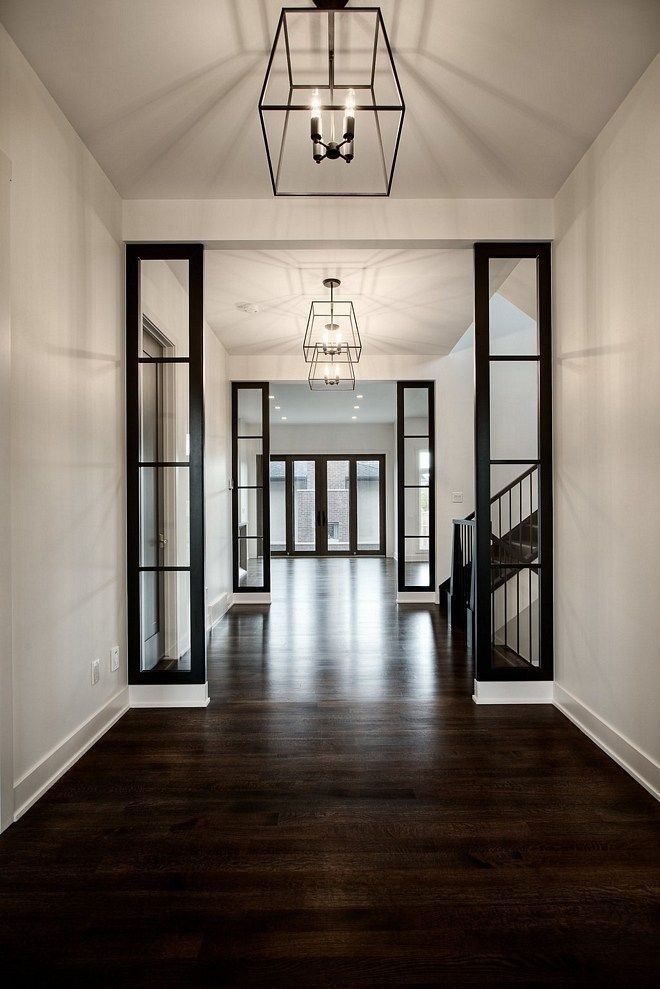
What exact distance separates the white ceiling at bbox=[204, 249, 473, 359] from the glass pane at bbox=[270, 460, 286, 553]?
6.83m

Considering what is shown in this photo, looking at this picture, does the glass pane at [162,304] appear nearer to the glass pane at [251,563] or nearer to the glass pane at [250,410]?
the glass pane at [250,410]

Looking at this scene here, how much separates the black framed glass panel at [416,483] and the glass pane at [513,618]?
1504 mm

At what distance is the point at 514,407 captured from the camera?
4680mm

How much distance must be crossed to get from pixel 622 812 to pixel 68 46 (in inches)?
148

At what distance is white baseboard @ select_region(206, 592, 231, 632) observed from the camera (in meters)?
5.88

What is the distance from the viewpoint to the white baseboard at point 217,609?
5.88 metres

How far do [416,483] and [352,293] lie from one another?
3115 mm

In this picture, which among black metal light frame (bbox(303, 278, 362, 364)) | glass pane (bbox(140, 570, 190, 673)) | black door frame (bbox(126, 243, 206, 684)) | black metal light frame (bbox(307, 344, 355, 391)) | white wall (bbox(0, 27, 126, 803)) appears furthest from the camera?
black metal light frame (bbox(307, 344, 355, 391))

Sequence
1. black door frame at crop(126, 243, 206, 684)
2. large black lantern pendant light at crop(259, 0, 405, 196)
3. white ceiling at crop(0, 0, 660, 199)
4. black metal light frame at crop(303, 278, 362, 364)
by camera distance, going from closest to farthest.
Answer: large black lantern pendant light at crop(259, 0, 405, 196)
white ceiling at crop(0, 0, 660, 199)
black door frame at crop(126, 243, 206, 684)
black metal light frame at crop(303, 278, 362, 364)

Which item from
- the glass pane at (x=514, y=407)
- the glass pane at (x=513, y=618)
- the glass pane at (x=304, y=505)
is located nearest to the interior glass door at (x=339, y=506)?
the glass pane at (x=304, y=505)

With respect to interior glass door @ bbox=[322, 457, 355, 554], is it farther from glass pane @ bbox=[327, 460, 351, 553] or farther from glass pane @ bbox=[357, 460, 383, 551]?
glass pane @ bbox=[357, 460, 383, 551]

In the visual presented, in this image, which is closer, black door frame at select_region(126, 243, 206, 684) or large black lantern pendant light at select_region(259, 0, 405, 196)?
large black lantern pendant light at select_region(259, 0, 405, 196)

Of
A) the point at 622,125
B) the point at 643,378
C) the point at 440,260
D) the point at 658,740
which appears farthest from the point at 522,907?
the point at 440,260

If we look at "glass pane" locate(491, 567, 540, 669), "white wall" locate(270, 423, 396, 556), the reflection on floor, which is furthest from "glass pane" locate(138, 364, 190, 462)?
"white wall" locate(270, 423, 396, 556)
